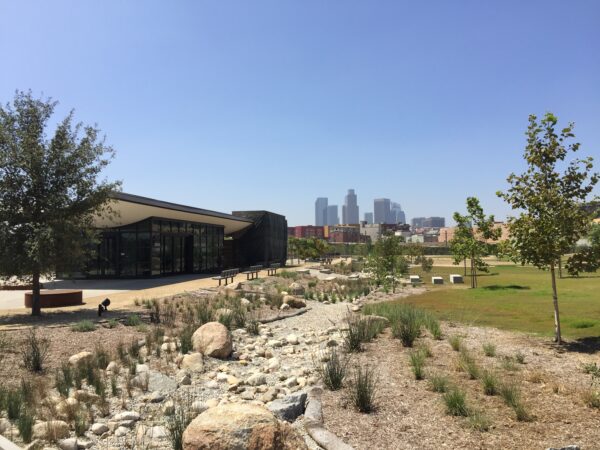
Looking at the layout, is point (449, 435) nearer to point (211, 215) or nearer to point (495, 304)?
point (495, 304)

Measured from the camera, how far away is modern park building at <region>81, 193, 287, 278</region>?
2775 centimetres

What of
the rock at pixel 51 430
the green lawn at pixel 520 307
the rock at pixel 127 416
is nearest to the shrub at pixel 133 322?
the rock at pixel 127 416

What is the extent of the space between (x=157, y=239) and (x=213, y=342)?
22.5 m

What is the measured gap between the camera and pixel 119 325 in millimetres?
12359

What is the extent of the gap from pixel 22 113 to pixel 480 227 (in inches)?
957

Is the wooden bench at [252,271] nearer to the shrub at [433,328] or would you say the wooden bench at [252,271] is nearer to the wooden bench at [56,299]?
the wooden bench at [56,299]

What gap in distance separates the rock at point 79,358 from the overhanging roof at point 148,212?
11751 mm

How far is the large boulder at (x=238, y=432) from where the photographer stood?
440 cm

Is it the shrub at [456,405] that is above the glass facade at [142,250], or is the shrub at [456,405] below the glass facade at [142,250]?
below

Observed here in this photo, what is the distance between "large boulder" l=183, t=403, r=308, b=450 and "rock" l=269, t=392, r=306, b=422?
1419 millimetres

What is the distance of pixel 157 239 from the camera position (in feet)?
100

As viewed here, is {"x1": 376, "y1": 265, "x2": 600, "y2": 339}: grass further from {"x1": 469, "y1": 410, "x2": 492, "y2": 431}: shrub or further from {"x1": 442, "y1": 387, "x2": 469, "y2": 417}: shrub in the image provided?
{"x1": 469, "y1": 410, "x2": 492, "y2": 431}: shrub

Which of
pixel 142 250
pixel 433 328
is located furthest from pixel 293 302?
pixel 142 250

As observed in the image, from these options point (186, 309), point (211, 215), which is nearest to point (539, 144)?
point (186, 309)
